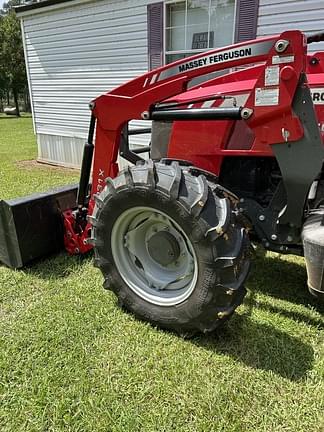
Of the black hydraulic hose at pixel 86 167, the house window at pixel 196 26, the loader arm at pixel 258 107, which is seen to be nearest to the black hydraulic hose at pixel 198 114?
the loader arm at pixel 258 107

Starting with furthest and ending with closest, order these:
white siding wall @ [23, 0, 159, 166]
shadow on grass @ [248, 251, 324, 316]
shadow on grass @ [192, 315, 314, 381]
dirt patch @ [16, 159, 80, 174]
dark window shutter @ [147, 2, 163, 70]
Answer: dirt patch @ [16, 159, 80, 174] → white siding wall @ [23, 0, 159, 166] → dark window shutter @ [147, 2, 163, 70] → shadow on grass @ [248, 251, 324, 316] → shadow on grass @ [192, 315, 314, 381]

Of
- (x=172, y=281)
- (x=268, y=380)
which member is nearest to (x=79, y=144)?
(x=172, y=281)

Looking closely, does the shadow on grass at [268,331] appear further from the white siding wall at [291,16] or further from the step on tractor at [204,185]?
the white siding wall at [291,16]

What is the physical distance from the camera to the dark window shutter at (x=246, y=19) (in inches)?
204

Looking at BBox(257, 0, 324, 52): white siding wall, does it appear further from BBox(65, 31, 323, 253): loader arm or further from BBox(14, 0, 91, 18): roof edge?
BBox(14, 0, 91, 18): roof edge

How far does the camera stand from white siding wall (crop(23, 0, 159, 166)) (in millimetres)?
6691

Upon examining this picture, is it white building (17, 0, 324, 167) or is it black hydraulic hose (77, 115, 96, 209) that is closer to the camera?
black hydraulic hose (77, 115, 96, 209)

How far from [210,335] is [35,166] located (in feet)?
24.8

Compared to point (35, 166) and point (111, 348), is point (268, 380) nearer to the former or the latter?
point (111, 348)

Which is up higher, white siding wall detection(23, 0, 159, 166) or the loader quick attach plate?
white siding wall detection(23, 0, 159, 166)

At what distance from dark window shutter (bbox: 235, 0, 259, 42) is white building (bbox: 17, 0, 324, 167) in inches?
0.5

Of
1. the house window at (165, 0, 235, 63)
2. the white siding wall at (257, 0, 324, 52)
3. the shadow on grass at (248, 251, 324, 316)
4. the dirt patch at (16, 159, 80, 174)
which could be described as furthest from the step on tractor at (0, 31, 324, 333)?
the dirt patch at (16, 159, 80, 174)

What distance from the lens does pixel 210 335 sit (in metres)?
2.41

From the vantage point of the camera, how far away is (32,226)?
3.25 metres
